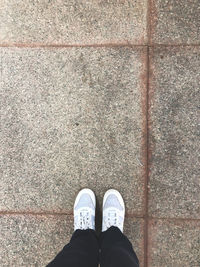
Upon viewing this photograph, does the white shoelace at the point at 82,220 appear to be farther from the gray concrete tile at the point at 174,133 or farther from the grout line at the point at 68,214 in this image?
the gray concrete tile at the point at 174,133

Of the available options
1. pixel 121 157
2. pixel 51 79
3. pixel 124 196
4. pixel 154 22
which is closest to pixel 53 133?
pixel 51 79

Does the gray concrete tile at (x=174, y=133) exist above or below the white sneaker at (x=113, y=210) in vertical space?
above

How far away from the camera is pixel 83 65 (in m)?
2.31

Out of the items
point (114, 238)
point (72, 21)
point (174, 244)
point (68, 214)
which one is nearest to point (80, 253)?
point (114, 238)

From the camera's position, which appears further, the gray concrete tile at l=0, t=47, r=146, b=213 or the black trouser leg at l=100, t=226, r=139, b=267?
the gray concrete tile at l=0, t=47, r=146, b=213

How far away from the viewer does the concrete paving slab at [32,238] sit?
2.33 metres

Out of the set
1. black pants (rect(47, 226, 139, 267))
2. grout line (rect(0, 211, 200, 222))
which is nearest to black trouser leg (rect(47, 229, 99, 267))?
black pants (rect(47, 226, 139, 267))

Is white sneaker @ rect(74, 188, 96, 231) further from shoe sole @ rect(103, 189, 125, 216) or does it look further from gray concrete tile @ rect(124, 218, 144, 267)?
gray concrete tile @ rect(124, 218, 144, 267)

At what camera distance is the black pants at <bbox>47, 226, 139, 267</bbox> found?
66.8 inches

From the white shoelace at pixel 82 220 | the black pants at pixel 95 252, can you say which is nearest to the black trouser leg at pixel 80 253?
the black pants at pixel 95 252

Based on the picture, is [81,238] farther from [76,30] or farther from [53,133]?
[76,30]

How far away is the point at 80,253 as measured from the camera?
180 cm

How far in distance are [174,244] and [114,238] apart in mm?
600

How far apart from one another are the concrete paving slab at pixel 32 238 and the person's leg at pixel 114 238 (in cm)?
34
